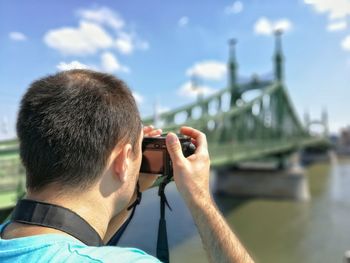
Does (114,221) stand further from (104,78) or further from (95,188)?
(104,78)

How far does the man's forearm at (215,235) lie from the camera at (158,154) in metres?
0.18

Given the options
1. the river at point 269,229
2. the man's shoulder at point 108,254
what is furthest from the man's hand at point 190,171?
the river at point 269,229

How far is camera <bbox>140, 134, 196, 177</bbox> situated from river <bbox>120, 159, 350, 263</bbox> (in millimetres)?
7743

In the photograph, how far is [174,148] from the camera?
1.05 m

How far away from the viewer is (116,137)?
982 mm

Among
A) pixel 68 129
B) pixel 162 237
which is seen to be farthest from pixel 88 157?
pixel 162 237

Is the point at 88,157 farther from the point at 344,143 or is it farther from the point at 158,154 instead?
the point at 344,143

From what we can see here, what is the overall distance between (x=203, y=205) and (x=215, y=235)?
8 centimetres

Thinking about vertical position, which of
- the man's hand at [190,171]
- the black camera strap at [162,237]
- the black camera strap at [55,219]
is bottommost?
the black camera strap at [162,237]

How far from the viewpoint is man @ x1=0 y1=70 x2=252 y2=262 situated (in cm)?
91

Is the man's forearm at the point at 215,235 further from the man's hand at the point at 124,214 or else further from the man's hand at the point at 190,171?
the man's hand at the point at 124,214

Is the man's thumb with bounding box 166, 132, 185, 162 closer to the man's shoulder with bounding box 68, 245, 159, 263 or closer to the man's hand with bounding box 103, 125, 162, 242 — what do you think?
the man's hand with bounding box 103, 125, 162, 242

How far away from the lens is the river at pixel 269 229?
1342 centimetres

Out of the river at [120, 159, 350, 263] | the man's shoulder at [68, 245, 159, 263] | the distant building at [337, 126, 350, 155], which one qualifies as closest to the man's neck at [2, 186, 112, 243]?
the man's shoulder at [68, 245, 159, 263]
